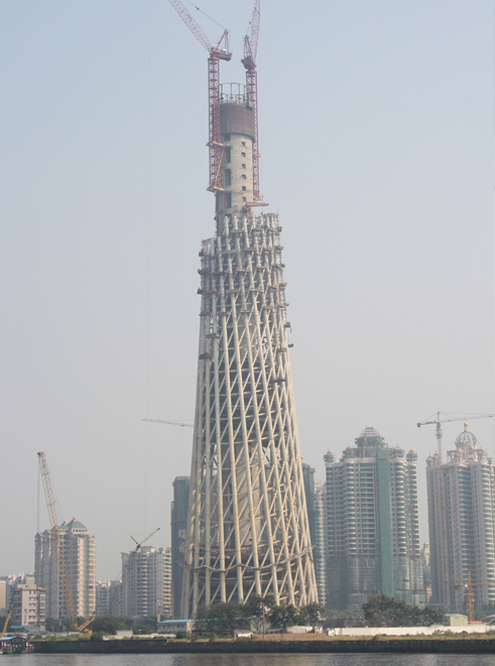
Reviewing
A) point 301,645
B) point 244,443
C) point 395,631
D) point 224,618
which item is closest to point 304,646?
point 301,645

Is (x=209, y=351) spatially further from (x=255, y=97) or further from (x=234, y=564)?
(x=255, y=97)

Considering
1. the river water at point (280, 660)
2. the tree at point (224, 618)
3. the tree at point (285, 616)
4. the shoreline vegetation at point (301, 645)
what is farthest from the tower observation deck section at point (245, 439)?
the river water at point (280, 660)

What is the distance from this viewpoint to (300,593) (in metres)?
128

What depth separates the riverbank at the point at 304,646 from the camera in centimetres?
10262

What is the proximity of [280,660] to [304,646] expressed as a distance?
575 inches

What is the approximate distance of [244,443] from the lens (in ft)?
420

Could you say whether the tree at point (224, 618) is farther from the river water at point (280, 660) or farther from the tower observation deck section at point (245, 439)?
the river water at point (280, 660)

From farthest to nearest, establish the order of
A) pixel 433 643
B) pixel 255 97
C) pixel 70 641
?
pixel 255 97 → pixel 70 641 → pixel 433 643

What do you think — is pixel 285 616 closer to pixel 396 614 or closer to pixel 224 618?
pixel 224 618

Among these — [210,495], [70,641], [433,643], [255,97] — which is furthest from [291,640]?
[255,97]

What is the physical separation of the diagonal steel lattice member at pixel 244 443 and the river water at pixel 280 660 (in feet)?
54.8

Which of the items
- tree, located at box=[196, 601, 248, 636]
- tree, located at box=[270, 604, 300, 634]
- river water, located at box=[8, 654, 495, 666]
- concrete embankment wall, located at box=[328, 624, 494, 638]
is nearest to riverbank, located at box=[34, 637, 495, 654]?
tree, located at box=[196, 601, 248, 636]

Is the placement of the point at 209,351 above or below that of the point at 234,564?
above

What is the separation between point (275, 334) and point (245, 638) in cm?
3944
